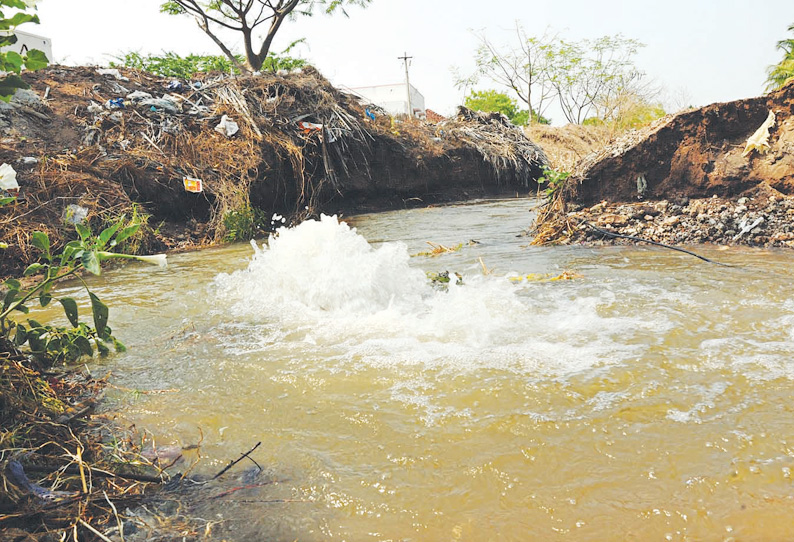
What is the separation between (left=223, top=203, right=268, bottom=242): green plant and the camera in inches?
322

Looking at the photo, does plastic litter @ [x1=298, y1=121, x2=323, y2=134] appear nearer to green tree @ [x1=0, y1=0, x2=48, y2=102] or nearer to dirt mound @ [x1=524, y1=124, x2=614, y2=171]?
green tree @ [x1=0, y1=0, x2=48, y2=102]

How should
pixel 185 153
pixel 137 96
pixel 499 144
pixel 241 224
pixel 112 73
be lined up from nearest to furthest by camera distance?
pixel 241 224 < pixel 185 153 < pixel 137 96 < pixel 112 73 < pixel 499 144

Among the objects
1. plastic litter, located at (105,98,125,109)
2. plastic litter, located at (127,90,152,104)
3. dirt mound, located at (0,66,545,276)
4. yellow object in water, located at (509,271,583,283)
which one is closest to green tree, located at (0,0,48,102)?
yellow object in water, located at (509,271,583,283)

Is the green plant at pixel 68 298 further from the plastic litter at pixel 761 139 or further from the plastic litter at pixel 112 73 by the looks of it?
the plastic litter at pixel 112 73

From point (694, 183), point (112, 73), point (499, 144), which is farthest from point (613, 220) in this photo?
point (499, 144)

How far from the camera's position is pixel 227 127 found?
9336mm

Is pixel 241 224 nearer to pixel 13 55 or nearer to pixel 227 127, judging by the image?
pixel 227 127

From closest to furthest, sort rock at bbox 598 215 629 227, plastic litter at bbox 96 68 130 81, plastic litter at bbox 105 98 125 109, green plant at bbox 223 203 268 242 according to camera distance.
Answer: rock at bbox 598 215 629 227 → green plant at bbox 223 203 268 242 → plastic litter at bbox 105 98 125 109 → plastic litter at bbox 96 68 130 81

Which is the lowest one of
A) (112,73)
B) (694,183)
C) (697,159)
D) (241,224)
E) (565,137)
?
(241,224)

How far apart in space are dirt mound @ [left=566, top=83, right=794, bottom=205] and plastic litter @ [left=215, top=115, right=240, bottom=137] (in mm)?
5920

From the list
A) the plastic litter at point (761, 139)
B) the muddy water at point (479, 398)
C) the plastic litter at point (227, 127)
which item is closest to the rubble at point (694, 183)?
the plastic litter at point (761, 139)

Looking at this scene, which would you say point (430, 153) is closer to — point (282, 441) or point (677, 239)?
point (677, 239)

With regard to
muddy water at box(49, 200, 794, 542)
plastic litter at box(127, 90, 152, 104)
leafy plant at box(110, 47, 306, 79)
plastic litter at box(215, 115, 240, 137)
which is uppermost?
leafy plant at box(110, 47, 306, 79)

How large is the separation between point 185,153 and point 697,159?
7.64 meters
